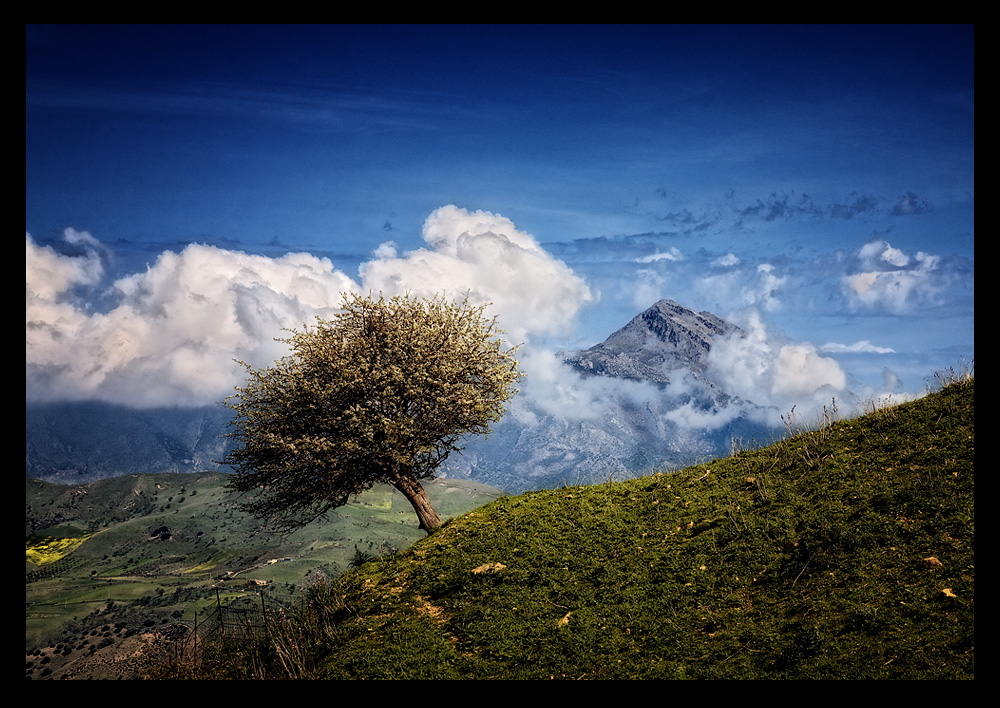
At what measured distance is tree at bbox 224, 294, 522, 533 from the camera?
85.0ft

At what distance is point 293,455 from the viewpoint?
26766mm

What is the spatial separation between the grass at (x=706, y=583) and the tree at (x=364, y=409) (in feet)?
15.1

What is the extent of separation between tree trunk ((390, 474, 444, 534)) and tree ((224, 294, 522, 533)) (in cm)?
5

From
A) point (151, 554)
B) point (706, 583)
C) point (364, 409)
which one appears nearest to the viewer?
point (706, 583)

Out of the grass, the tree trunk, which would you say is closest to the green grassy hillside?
the tree trunk

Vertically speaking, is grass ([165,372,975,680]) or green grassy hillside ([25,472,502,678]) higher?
grass ([165,372,975,680])

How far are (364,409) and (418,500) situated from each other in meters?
4.90

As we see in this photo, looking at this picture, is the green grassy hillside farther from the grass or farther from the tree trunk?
the grass

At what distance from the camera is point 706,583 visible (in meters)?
16.6

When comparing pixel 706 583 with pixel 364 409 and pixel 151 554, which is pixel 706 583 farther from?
pixel 151 554

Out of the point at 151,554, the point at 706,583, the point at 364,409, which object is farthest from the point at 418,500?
the point at 151,554

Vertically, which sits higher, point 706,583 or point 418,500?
point 706,583
